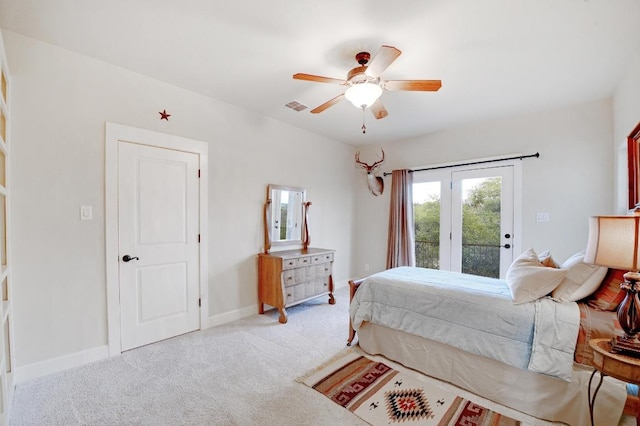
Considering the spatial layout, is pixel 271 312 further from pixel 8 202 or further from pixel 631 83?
pixel 631 83

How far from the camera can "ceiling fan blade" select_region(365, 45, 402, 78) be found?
6.03 ft

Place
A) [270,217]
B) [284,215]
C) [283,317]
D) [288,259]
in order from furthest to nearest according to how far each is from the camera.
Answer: [284,215]
[270,217]
[288,259]
[283,317]

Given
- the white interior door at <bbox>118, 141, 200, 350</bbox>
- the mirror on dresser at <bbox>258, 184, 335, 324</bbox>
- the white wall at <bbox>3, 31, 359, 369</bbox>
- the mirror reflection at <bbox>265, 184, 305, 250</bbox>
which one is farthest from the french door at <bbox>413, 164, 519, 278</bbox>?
the white interior door at <bbox>118, 141, 200, 350</bbox>

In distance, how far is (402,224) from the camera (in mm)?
4645

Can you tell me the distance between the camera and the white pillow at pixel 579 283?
185 cm

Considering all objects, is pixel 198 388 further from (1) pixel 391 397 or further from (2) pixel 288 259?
(2) pixel 288 259

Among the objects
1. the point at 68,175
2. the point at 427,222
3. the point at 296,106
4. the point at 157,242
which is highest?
the point at 296,106

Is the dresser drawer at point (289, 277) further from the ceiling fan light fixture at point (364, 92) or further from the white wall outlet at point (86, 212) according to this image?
the ceiling fan light fixture at point (364, 92)

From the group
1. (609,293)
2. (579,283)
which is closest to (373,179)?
(579,283)

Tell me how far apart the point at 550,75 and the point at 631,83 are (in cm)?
58

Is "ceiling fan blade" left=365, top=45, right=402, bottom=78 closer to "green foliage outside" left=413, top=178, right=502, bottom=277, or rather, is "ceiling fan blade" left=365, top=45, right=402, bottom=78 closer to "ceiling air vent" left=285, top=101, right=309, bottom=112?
"ceiling air vent" left=285, top=101, right=309, bottom=112

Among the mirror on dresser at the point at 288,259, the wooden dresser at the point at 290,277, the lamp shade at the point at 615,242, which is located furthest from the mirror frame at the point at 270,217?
the lamp shade at the point at 615,242

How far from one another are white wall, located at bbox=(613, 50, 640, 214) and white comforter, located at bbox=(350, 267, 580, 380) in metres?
1.72

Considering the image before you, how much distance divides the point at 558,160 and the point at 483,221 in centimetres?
112
